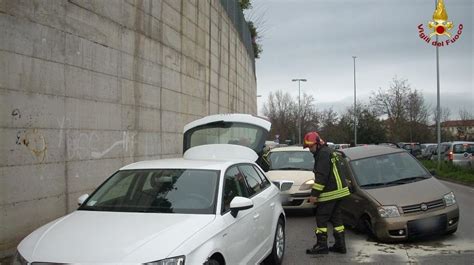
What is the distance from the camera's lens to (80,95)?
309 inches

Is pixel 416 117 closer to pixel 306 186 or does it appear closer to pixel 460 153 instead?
pixel 460 153

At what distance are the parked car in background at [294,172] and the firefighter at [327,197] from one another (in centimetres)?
256

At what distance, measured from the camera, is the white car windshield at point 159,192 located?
4.83 meters

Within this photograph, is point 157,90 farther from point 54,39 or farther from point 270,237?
point 270,237

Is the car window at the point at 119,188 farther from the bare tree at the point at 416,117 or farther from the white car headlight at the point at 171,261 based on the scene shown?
the bare tree at the point at 416,117

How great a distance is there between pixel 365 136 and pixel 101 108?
158 feet

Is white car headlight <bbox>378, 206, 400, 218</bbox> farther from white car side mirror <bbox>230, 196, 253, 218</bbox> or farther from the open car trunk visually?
white car side mirror <bbox>230, 196, 253, 218</bbox>

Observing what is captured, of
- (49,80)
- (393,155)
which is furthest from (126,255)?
(393,155)

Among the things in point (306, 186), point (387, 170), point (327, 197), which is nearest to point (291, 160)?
point (306, 186)

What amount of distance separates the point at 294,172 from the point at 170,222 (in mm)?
6697

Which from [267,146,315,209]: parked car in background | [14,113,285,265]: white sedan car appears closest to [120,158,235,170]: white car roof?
[14,113,285,265]: white sedan car

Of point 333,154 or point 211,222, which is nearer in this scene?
point 211,222

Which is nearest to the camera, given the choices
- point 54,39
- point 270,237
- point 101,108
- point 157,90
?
point 270,237

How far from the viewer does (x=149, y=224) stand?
14.1ft
